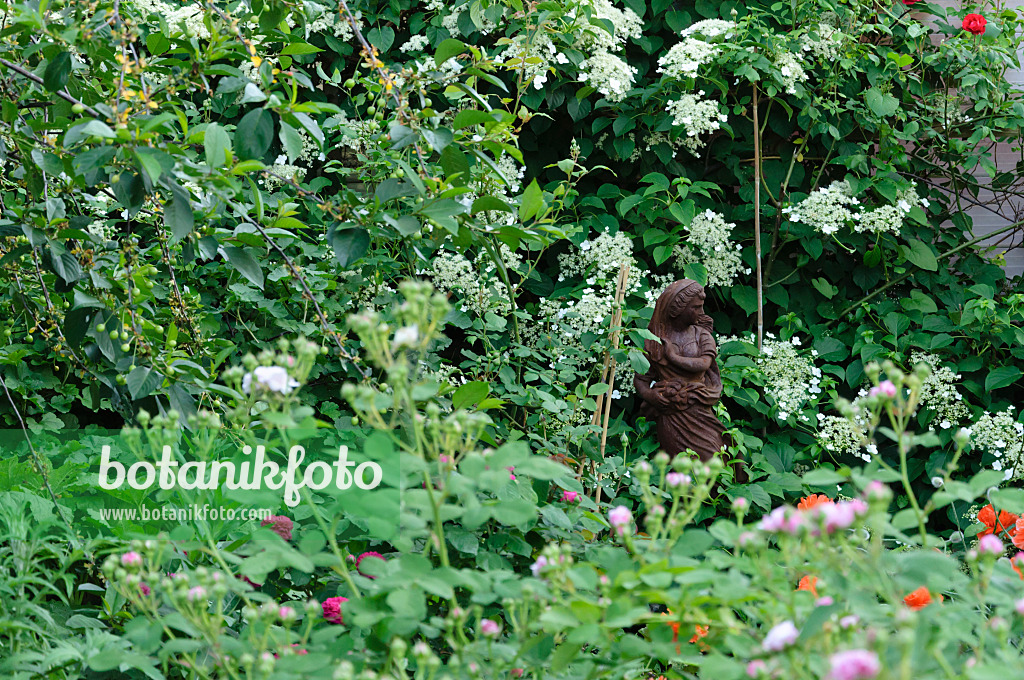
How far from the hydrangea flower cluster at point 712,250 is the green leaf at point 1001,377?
0.84 m

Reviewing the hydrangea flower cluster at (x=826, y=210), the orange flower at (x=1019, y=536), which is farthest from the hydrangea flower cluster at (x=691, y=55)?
the orange flower at (x=1019, y=536)

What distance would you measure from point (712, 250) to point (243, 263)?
1.78 m

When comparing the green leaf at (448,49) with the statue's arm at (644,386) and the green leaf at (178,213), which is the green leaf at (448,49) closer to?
the green leaf at (178,213)

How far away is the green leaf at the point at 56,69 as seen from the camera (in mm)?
1307

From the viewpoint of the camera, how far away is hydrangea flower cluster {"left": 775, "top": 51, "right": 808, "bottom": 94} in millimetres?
2615

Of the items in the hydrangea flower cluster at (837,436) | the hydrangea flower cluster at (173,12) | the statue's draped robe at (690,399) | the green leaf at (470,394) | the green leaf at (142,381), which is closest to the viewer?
the green leaf at (470,394)

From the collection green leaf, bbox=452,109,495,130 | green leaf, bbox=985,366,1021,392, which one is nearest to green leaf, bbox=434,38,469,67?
green leaf, bbox=452,109,495,130

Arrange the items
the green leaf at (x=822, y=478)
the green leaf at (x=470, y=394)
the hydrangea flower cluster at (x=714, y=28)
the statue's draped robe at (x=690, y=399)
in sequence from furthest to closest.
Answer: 1. the hydrangea flower cluster at (x=714, y=28)
2. the statue's draped robe at (x=690, y=399)
3. the green leaf at (x=470, y=394)
4. the green leaf at (x=822, y=478)

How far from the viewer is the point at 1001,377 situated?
2.64 m

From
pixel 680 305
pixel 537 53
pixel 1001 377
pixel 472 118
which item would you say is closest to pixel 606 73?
pixel 537 53

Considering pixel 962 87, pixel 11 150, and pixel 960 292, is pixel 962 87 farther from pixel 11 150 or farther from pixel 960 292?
pixel 11 150

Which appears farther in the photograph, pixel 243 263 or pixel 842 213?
pixel 842 213

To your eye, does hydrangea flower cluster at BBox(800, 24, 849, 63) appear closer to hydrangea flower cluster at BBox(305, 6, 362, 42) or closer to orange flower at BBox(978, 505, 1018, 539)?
hydrangea flower cluster at BBox(305, 6, 362, 42)

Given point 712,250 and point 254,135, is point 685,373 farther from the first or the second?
point 254,135
